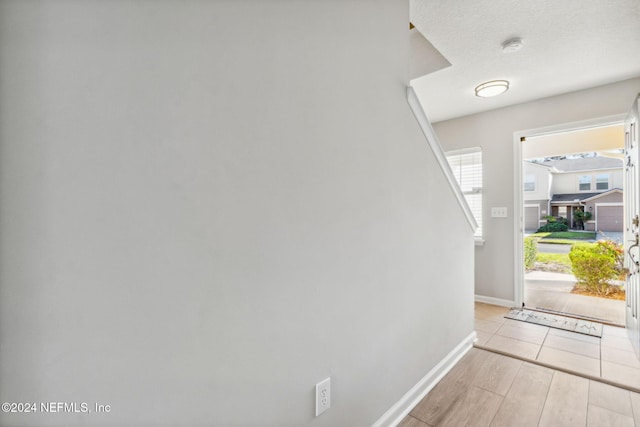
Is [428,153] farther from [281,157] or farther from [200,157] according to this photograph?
[200,157]

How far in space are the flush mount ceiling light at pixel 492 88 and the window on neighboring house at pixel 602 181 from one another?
305 inches

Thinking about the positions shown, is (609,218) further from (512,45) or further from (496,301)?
(512,45)

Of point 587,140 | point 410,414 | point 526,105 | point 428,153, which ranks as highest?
point 526,105

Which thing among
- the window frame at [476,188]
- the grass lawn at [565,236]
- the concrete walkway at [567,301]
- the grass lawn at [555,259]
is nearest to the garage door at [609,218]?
the grass lawn at [565,236]

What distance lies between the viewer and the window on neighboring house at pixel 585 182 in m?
8.12

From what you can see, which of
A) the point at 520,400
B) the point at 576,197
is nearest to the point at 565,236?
the point at 576,197

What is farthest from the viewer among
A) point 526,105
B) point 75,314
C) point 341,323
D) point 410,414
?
point 526,105

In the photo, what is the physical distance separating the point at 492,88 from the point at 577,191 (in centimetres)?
806

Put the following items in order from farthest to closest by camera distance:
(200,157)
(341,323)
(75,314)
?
(341,323), (200,157), (75,314)

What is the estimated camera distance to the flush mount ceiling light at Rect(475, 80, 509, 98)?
2820mm

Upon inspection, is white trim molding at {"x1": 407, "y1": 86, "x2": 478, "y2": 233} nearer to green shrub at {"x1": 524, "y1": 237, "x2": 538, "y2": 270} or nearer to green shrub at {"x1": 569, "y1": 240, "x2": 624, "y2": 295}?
green shrub at {"x1": 569, "y1": 240, "x2": 624, "y2": 295}

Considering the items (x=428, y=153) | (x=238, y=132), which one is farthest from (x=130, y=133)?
(x=428, y=153)

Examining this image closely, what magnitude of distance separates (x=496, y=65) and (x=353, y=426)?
118 inches

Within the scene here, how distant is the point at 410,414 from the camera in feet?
4.98
